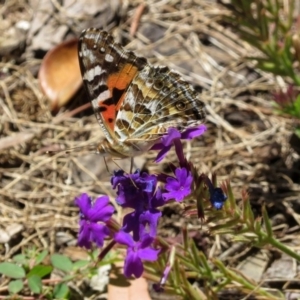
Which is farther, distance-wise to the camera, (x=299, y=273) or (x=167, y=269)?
(x=299, y=273)

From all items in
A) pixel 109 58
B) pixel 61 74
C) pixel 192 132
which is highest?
pixel 109 58

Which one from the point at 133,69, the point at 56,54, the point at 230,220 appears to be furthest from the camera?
the point at 56,54

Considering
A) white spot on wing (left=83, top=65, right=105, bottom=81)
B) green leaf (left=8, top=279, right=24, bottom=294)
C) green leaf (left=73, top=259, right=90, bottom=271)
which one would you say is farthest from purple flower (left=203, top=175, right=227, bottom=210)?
green leaf (left=8, top=279, right=24, bottom=294)

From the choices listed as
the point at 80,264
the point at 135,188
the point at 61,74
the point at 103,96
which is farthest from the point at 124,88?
the point at 61,74

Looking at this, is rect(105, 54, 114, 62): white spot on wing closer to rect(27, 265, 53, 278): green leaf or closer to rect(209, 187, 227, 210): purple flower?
rect(209, 187, 227, 210): purple flower

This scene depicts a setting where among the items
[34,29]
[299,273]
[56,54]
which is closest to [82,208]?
[299,273]

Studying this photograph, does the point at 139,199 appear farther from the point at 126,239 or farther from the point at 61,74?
the point at 61,74

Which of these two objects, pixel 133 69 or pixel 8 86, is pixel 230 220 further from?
pixel 8 86
